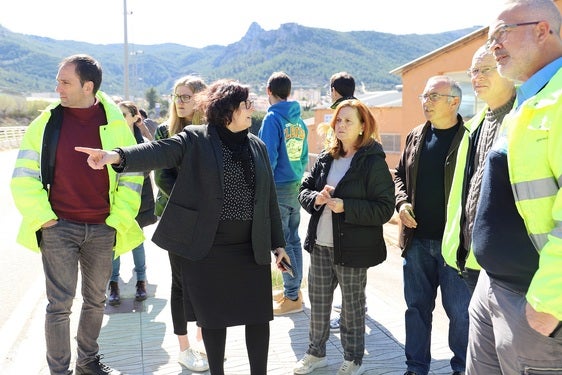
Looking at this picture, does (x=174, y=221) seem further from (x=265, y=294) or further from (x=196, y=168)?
(x=265, y=294)

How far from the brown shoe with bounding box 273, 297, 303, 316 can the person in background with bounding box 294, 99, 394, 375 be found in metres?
1.14

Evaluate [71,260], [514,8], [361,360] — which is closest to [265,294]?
[361,360]

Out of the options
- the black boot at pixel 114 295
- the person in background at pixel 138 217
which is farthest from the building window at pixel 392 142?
the black boot at pixel 114 295

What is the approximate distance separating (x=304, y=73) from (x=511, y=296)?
158 meters

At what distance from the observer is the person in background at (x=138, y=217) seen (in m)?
5.30

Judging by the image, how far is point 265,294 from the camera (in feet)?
11.0

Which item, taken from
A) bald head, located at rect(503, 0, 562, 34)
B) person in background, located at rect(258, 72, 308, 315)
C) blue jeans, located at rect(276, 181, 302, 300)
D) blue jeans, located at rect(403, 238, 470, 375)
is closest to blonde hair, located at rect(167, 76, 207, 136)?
person in background, located at rect(258, 72, 308, 315)

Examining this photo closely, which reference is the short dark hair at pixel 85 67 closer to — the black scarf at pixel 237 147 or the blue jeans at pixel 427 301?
the black scarf at pixel 237 147

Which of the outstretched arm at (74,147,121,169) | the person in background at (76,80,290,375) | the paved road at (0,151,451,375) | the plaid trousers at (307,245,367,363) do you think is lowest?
the paved road at (0,151,451,375)

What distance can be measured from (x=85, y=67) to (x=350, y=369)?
279 centimetres

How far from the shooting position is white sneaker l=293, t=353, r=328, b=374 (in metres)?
3.95

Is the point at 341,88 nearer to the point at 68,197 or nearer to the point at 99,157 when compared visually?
the point at 68,197

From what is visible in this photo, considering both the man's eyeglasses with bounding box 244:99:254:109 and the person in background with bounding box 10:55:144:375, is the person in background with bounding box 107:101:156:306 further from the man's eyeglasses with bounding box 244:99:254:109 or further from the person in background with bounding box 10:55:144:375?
the man's eyeglasses with bounding box 244:99:254:109

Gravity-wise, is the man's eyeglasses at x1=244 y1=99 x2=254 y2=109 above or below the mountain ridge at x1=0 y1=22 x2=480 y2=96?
below
